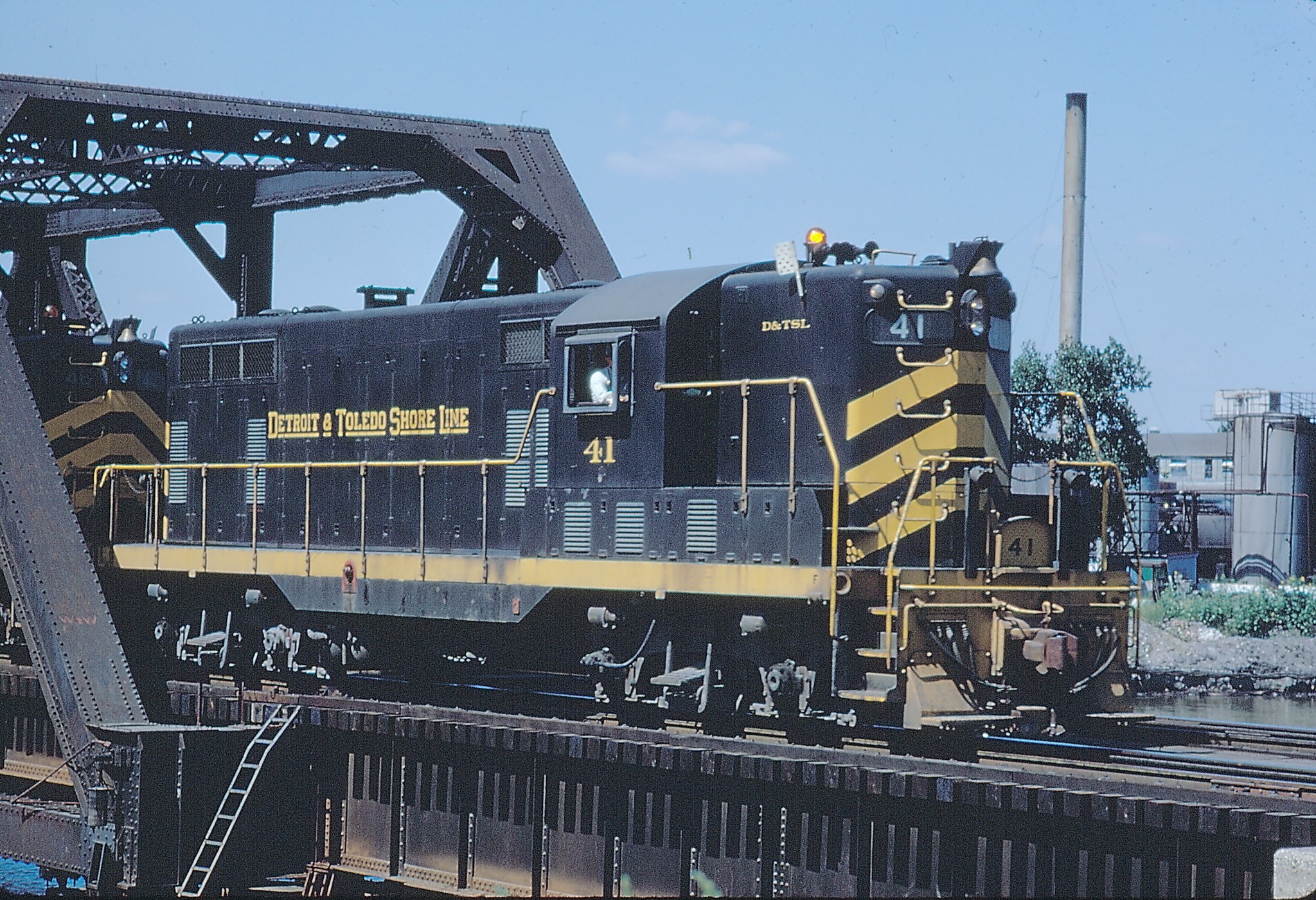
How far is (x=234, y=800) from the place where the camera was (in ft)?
44.1

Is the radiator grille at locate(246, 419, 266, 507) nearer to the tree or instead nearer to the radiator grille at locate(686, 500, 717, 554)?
the radiator grille at locate(686, 500, 717, 554)

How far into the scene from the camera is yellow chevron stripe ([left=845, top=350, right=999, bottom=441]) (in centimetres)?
1170

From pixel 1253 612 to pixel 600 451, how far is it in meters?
27.9

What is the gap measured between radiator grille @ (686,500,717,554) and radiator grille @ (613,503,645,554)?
447 mm

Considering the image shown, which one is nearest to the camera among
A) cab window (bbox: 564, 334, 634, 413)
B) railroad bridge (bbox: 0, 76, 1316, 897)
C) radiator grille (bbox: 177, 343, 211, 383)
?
railroad bridge (bbox: 0, 76, 1316, 897)

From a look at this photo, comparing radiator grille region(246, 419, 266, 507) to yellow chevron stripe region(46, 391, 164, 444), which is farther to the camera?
yellow chevron stripe region(46, 391, 164, 444)

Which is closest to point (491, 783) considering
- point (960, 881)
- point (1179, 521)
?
point (960, 881)

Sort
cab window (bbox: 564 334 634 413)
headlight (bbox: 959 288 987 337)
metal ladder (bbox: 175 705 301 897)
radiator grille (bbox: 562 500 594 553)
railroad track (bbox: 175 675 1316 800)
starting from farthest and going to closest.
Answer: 1. metal ladder (bbox: 175 705 301 897)
2. radiator grille (bbox: 562 500 594 553)
3. cab window (bbox: 564 334 634 413)
4. headlight (bbox: 959 288 987 337)
5. railroad track (bbox: 175 675 1316 800)

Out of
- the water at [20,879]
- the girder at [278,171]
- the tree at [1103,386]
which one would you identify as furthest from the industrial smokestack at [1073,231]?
the water at [20,879]

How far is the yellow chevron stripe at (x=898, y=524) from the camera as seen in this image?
11.3 m

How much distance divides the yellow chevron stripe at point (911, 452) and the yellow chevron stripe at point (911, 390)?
228 mm

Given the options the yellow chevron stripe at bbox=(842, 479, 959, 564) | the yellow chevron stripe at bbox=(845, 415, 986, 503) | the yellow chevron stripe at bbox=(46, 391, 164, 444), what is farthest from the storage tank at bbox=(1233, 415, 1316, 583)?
the yellow chevron stripe at bbox=(842, 479, 959, 564)

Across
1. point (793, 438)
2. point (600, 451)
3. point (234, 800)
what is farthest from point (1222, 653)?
point (793, 438)

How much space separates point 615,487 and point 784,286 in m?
2.02
